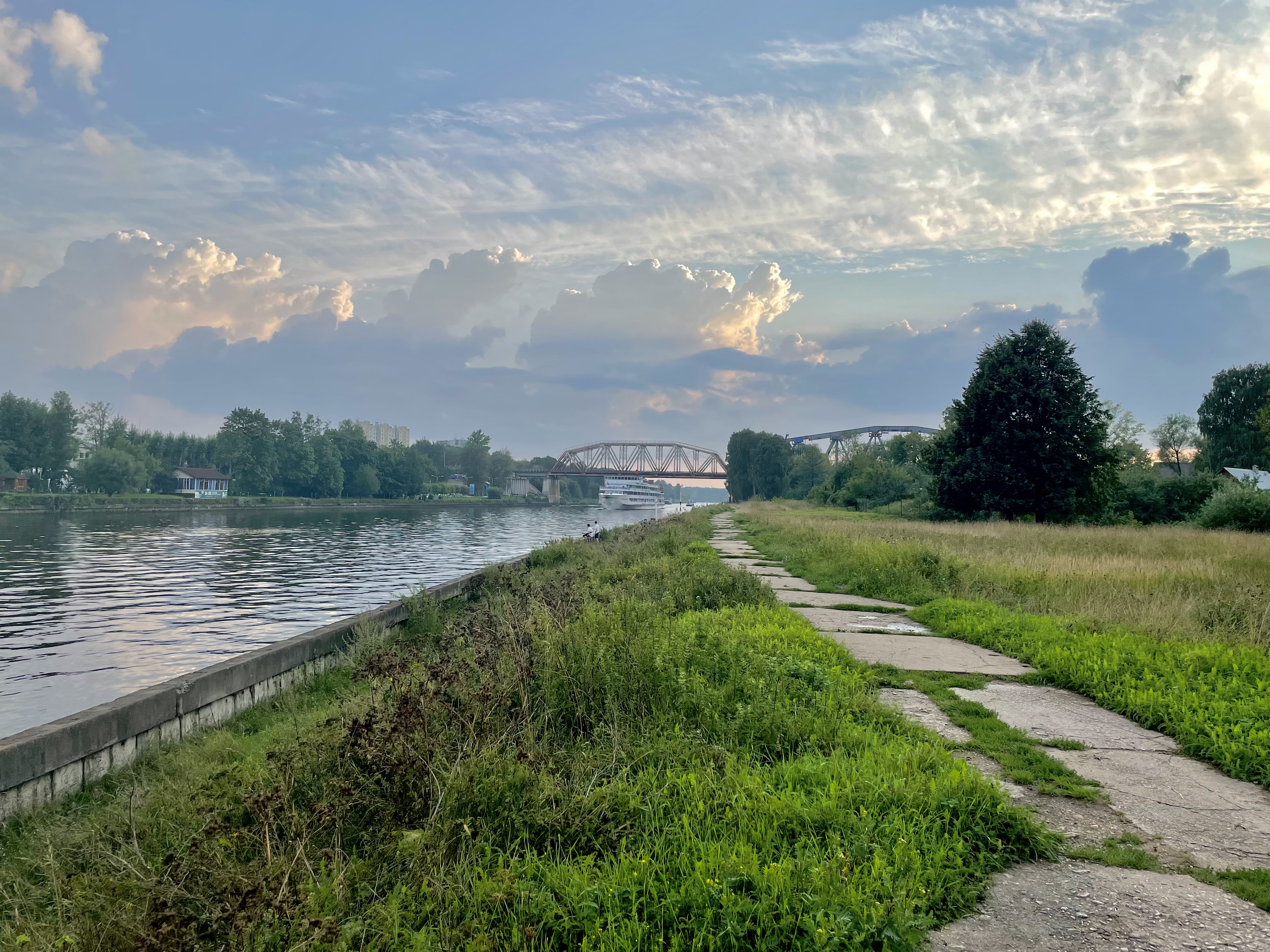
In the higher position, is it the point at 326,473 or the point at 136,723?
the point at 326,473

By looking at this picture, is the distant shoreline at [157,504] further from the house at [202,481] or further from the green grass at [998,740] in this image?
the green grass at [998,740]

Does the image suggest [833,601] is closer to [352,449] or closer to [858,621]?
[858,621]

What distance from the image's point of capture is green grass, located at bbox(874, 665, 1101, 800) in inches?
189

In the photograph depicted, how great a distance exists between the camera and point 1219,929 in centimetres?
319

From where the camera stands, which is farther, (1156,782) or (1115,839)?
(1156,782)

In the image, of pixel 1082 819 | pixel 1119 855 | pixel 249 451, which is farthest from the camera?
pixel 249 451

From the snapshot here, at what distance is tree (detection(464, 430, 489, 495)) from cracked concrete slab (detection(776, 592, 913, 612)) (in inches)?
7155

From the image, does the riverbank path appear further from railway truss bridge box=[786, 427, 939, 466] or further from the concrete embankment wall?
railway truss bridge box=[786, 427, 939, 466]

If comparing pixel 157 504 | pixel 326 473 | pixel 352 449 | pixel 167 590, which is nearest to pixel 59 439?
pixel 157 504

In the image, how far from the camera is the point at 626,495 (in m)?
169

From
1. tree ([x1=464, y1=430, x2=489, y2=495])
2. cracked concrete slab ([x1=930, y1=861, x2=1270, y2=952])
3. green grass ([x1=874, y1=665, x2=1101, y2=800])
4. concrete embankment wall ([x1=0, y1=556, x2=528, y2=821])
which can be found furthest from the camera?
tree ([x1=464, y1=430, x2=489, y2=495])

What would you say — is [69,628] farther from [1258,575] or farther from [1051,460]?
[1051,460]

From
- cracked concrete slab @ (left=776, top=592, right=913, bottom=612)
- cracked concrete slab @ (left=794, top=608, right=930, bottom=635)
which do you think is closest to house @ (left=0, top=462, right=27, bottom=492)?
cracked concrete slab @ (left=776, top=592, right=913, bottom=612)

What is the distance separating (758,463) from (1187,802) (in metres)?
126
